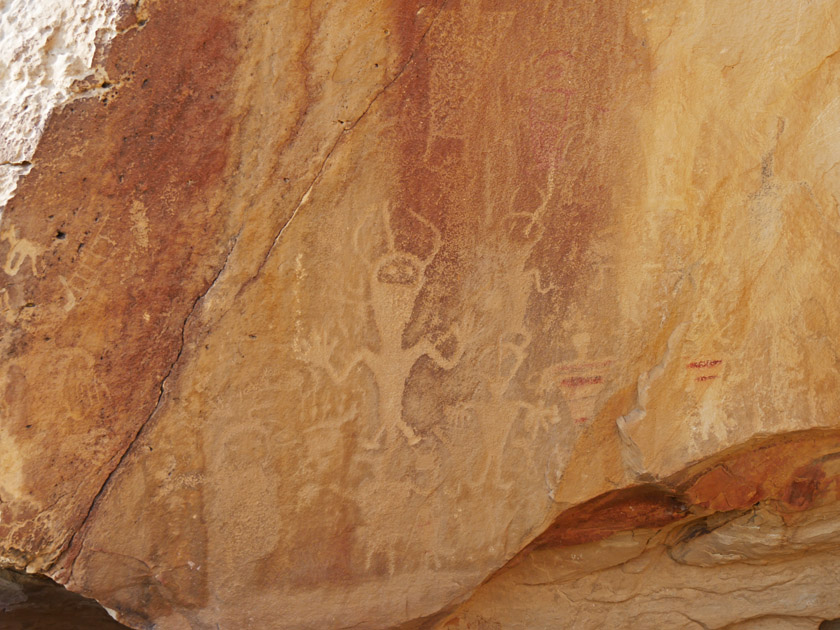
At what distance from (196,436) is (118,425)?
5.5 inches

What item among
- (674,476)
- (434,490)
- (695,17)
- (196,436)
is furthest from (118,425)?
(695,17)

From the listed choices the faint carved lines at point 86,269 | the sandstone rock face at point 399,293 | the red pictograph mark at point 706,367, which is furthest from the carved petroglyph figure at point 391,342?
the red pictograph mark at point 706,367

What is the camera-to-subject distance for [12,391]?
130 centimetres

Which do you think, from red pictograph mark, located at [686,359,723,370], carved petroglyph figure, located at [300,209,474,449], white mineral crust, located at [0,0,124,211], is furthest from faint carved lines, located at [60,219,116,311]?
red pictograph mark, located at [686,359,723,370]

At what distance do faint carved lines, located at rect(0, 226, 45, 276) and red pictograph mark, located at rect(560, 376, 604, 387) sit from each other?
103 centimetres

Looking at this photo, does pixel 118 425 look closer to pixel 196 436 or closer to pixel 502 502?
pixel 196 436

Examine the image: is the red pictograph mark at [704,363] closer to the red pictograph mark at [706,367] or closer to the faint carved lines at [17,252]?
the red pictograph mark at [706,367]

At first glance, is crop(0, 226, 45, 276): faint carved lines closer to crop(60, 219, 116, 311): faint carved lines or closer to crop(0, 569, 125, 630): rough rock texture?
crop(60, 219, 116, 311): faint carved lines

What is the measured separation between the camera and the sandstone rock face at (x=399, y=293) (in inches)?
52.7

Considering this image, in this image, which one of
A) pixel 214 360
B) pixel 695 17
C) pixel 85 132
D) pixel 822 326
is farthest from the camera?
pixel 822 326

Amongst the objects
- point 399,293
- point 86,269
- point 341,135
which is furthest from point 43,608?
point 341,135

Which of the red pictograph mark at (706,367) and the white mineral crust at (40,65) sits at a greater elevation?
the white mineral crust at (40,65)

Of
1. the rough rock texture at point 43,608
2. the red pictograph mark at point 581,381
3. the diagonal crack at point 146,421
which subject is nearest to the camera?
the diagonal crack at point 146,421

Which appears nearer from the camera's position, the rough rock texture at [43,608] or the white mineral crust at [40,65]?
the white mineral crust at [40,65]
